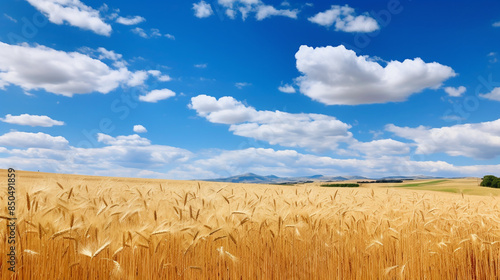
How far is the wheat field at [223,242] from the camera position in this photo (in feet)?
10.2

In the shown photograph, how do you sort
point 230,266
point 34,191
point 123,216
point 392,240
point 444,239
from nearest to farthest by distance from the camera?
1. point 230,266
2. point 123,216
3. point 34,191
4. point 392,240
5. point 444,239

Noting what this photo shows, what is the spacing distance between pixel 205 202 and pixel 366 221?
2.29 m

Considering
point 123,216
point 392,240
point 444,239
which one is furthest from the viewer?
point 444,239

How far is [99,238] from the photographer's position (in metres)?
3.21

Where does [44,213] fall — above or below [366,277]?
above

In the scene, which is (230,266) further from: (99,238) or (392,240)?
(392,240)

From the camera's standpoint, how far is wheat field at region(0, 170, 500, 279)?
3.12 m

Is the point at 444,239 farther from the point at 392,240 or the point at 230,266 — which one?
the point at 230,266

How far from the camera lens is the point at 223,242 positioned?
373 centimetres

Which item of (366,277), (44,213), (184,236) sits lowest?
(366,277)

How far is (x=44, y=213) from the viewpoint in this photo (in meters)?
3.48

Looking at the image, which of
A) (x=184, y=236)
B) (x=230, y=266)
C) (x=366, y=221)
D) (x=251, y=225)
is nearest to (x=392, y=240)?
(x=366, y=221)

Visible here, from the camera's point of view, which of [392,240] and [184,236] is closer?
[184,236]

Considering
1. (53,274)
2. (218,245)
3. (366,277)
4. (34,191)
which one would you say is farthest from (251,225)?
(34,191)
